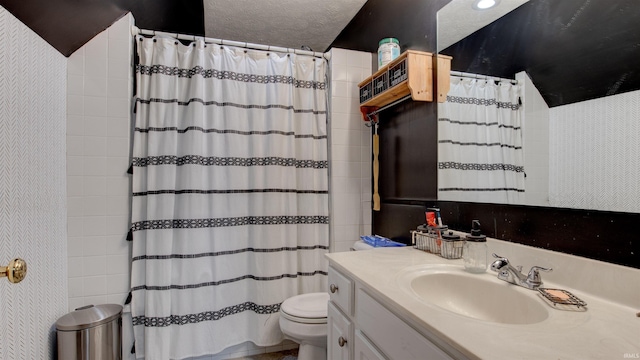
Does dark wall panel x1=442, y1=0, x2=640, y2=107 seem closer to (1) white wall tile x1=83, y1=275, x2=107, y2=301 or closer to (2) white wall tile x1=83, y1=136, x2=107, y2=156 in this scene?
(2) white wall tile x1=83, y1=136, x2=107, y2=156

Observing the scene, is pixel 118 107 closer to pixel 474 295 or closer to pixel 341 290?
pixel 341 290

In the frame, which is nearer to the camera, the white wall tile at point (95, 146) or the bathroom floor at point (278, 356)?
the white wall tile at point (95, 146)

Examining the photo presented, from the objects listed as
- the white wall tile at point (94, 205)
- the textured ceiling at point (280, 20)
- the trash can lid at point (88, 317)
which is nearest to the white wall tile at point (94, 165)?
the white wall tile at point (94, 205)

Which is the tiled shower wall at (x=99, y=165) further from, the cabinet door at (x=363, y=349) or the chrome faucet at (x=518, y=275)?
the chrome faucet at (x=518, y=275)

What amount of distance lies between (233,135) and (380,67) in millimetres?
1014

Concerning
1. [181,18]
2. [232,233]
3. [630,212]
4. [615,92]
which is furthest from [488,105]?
[181,18]

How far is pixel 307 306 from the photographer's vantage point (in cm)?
171

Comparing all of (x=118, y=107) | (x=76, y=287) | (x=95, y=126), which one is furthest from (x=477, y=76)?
(x=76, y=287)

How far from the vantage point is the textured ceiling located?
2105mm

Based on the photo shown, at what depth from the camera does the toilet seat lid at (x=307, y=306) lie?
157cm

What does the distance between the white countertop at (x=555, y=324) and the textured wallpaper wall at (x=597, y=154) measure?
0.58 feet

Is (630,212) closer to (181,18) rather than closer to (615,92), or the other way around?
(615,92)

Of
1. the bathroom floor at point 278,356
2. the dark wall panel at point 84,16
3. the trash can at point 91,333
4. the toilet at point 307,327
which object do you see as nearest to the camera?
the dark wall panel at point 84,16

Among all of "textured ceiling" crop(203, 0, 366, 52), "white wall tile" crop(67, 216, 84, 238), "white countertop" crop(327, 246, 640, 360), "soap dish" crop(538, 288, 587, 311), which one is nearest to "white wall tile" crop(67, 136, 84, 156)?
"white wall tile" crop(67, 216, 84, 238)
